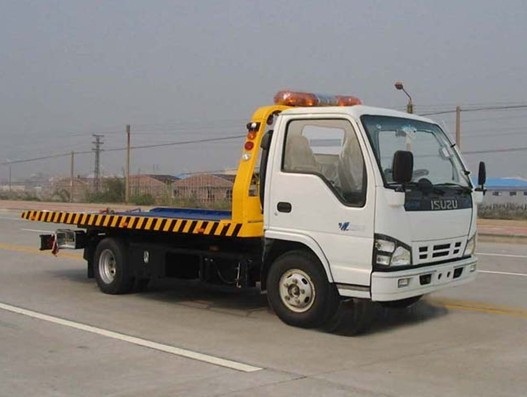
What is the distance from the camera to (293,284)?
7773 mm

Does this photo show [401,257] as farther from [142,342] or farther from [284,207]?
→ [142,342]

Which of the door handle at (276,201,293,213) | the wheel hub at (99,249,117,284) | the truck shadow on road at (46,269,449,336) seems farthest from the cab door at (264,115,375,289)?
the wheel hub at (99,249,117,284)

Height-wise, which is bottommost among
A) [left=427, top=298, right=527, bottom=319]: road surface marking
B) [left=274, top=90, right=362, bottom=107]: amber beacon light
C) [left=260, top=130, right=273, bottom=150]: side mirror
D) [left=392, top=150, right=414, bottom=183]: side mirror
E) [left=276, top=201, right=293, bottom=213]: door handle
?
[left=427, top=298, right=527, bottom=319]: road surface marking

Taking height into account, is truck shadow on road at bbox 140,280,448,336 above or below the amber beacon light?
below

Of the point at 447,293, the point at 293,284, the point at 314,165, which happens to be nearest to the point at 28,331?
the point at 293,284

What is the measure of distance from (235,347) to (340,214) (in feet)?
5.55

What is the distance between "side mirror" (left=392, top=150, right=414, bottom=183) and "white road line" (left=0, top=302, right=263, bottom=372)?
7.63 ft

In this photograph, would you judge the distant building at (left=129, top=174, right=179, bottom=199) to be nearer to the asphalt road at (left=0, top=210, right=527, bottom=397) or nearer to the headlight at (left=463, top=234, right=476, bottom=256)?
the asphalt road at (left=0, top=210, right=527, bottom=397)

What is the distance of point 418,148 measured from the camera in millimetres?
8039

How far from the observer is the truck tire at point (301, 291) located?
7.51 metres

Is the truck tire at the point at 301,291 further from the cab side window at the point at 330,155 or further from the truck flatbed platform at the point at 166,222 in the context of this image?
the cab side window at the point at 330,155

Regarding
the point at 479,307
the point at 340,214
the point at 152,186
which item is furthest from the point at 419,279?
the point at 152,186

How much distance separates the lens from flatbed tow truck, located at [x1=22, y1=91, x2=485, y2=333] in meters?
7.21

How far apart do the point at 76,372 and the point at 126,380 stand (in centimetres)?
52
